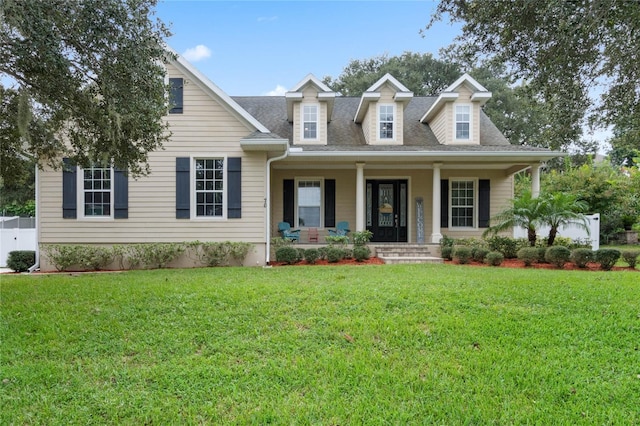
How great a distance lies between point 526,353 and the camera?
11.4 ft

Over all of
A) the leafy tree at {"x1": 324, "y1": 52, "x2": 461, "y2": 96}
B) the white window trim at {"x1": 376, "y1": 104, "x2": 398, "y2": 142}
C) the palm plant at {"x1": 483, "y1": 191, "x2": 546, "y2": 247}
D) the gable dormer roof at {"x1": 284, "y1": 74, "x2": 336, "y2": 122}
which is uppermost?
the leafy tree at {"x1": 324, "y1": 52, "x2": 461, "y2": 96}

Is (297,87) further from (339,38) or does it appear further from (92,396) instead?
(92,396)

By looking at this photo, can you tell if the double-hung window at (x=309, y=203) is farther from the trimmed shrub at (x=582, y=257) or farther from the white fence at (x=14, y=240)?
the white fence at (x=14, y=240)

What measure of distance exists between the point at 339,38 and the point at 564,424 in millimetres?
13044

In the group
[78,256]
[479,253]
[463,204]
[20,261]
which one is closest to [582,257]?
[479,253]

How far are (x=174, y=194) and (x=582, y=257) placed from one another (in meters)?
10.4

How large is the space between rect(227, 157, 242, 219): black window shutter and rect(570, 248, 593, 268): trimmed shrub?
8.46 meters

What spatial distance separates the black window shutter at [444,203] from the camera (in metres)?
12.3

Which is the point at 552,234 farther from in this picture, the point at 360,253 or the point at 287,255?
the point at 287,255

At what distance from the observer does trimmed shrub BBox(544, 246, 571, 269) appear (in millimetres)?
8656

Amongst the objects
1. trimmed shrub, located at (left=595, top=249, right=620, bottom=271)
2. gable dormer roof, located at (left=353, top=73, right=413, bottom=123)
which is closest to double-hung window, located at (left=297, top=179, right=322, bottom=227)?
gable dormer roof, located at (left=353, top=73, right=413, bottom=123)

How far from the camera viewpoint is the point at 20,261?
30.3 feet

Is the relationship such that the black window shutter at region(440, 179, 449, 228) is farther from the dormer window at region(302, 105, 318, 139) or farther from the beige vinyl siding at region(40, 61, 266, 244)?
the beige vinyl siding at region(40, 61, 266, 244)

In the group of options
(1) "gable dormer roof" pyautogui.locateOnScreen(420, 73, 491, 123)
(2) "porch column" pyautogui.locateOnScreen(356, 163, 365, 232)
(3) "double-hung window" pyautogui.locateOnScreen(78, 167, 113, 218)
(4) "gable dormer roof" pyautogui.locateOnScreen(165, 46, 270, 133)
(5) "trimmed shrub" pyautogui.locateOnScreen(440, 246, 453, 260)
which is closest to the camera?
(4) "gable dormer roof" pyautogui.locateOnScreen(165, 46, 270, 133)
